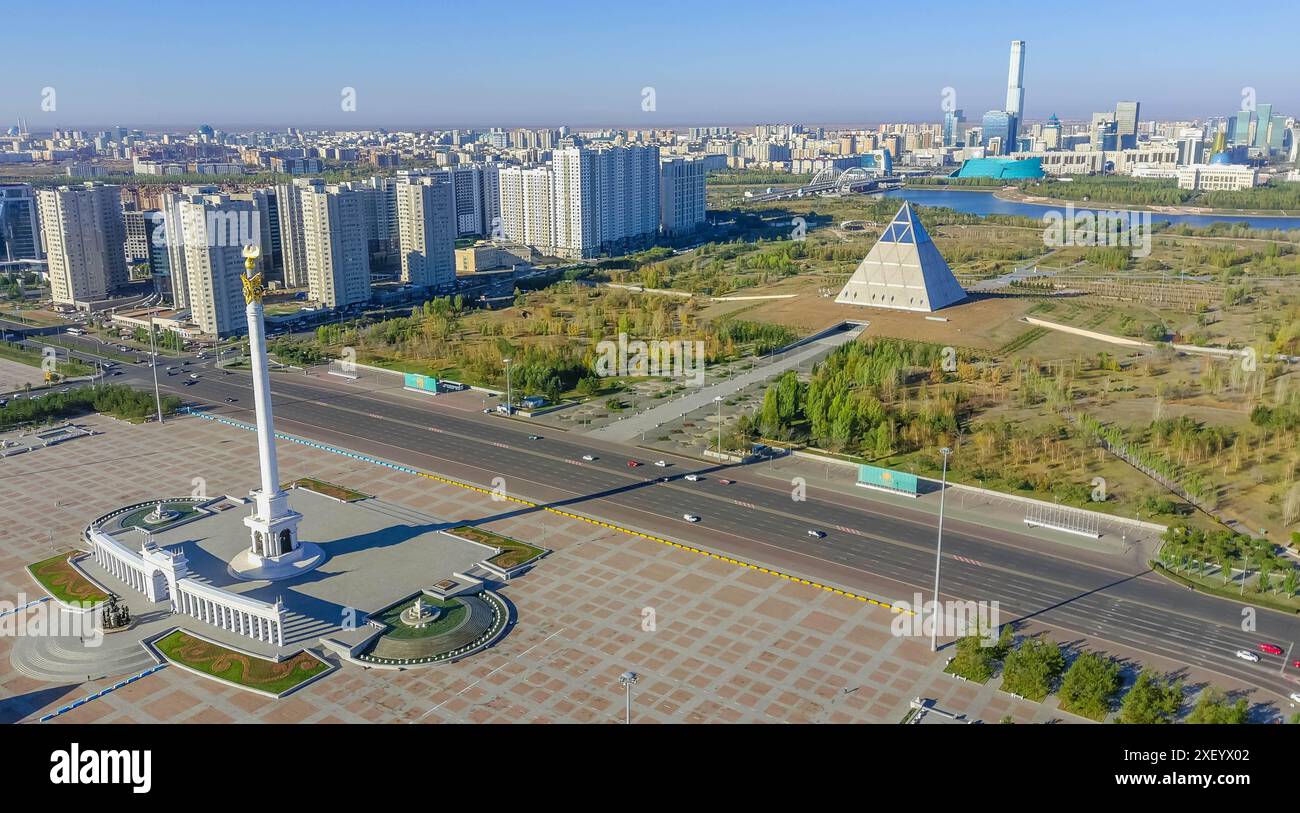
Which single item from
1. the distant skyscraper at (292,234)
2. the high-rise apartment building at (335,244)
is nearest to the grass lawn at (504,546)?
the high-rise apartment building at (335,244)

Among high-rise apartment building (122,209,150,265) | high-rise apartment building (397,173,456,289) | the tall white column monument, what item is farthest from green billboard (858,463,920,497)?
high-rise apartment building (122,209,150,265)

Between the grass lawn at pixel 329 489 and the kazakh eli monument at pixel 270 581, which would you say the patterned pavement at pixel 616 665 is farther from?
the grass lawn at pixel 329 489

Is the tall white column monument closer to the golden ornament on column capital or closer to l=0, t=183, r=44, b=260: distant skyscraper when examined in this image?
the golden ornament on column capital

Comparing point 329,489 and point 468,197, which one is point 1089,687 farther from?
point 468,197

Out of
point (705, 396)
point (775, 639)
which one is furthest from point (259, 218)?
point (775, 639)

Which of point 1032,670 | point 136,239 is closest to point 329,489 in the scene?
point 1032,670
